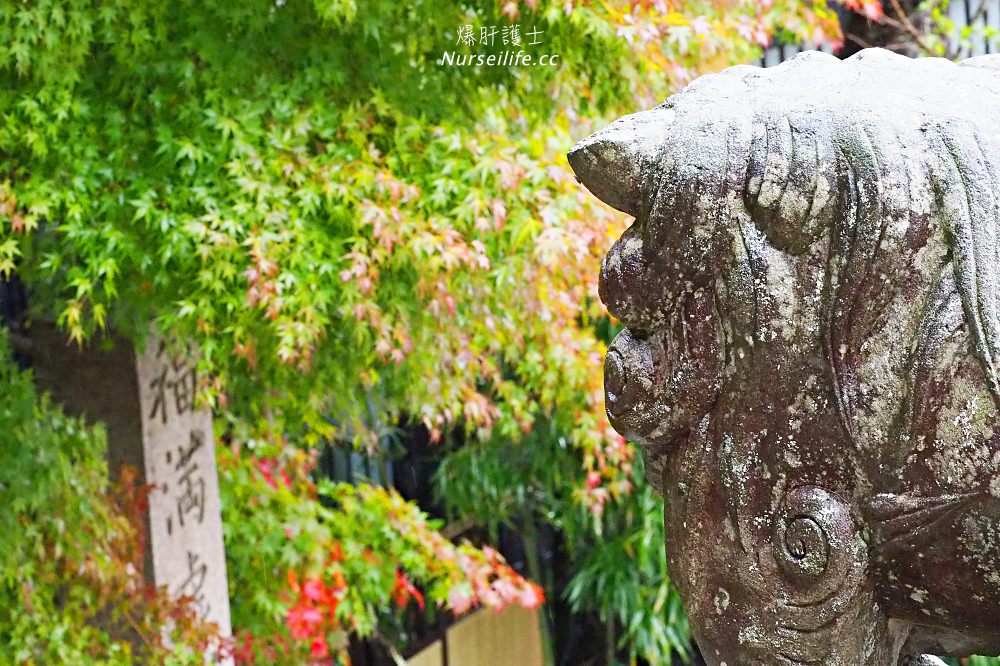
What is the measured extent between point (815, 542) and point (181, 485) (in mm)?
2480

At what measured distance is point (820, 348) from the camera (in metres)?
1.25

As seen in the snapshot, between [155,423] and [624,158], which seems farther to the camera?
[155,423]

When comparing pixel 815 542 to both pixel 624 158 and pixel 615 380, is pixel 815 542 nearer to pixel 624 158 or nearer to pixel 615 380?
pixel 615 380

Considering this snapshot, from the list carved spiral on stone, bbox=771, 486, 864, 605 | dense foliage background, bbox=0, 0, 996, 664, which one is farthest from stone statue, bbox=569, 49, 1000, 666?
dense foliage background, bbox=0, 0, 996, 664

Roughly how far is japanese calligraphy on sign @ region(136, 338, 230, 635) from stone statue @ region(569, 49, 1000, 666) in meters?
2.16

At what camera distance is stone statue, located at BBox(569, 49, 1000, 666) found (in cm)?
120

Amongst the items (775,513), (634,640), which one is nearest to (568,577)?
(634,640)

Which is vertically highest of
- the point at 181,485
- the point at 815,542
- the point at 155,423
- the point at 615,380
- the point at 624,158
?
the point at 624,158

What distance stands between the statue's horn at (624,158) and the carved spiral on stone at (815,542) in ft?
1.24

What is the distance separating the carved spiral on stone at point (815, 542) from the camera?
49.3 inches

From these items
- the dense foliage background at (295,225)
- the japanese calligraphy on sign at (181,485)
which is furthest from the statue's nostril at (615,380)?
the japanese calligraphy on sign at (181,485)

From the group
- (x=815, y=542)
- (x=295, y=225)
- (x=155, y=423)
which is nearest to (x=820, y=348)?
(x=815, y=542)

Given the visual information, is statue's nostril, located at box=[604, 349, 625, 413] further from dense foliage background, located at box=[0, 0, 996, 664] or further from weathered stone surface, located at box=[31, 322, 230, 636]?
weathered stone surface, located at box=[31, 322, 230, 636]

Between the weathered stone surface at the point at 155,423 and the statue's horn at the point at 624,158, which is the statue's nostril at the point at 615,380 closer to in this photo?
the statue's horn at the point at 624,158
